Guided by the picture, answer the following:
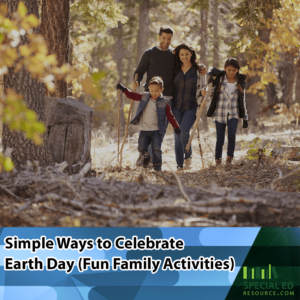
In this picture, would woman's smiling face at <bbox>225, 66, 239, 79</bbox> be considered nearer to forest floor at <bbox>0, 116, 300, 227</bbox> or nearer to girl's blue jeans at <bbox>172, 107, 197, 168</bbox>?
girl's blue jeans at <bbox>172, 107, 197, 168</bbox>

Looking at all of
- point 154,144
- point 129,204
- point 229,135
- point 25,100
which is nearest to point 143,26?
point 229,135

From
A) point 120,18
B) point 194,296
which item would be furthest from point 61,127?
point 120,18

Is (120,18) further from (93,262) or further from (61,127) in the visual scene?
(93,262)

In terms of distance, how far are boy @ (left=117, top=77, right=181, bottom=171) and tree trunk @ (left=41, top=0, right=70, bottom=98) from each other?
109 cm

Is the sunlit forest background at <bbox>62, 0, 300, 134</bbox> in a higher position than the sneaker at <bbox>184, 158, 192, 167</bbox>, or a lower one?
higher

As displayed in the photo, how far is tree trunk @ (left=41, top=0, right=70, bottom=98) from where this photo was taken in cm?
580

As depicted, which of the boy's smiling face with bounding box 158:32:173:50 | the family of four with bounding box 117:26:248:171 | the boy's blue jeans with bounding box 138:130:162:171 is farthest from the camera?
the family of four with bounding box 117:26:248:171

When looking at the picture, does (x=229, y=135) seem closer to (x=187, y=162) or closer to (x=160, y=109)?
(x=187, y=162)

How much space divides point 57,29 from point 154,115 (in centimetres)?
216

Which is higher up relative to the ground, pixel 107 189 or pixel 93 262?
pixel 107 189

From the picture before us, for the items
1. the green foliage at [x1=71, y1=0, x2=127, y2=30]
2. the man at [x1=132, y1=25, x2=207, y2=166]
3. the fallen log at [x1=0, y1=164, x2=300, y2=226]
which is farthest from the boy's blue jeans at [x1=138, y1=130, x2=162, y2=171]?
the green foliage at [x1=71, y1=0, x2=127, y2=30]

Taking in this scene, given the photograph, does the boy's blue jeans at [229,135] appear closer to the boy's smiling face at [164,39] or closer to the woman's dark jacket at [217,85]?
the woman's dark jacket at [217,85]

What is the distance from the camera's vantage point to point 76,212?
292 cm

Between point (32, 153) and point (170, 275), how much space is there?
215cm
